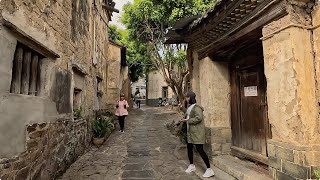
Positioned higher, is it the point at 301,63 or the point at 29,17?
the point at 29,17

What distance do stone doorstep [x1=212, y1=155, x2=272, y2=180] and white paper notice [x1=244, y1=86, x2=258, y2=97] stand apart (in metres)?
1.33

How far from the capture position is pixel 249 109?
459 cm

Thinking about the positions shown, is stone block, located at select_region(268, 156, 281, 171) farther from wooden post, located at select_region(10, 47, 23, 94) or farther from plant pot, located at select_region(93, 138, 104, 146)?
plant pot, located at select_region(93, 138, 104, 146)

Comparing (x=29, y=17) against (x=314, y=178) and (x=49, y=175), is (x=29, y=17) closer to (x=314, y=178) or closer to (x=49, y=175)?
(x=49, y=175)

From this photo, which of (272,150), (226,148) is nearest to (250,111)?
(226,148)

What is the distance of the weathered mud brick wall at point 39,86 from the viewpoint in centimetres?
276

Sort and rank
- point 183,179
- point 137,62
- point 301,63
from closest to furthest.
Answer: point 301,63 → point 183,179 → point 137,62

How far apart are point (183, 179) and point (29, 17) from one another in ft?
12.3

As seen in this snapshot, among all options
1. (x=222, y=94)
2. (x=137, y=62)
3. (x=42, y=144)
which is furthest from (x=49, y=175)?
(x=137, y=62)

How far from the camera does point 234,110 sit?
5.03 meters

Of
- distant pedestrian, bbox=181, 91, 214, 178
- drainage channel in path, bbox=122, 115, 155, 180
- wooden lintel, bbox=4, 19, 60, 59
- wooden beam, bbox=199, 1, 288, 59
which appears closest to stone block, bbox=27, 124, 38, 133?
wooden lintel, bbox=4, 19, 60, 59

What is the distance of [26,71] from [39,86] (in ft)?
1.50

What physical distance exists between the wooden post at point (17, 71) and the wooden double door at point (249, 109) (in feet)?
13.1

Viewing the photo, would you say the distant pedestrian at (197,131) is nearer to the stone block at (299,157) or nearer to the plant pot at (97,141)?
the stone block at (299,157)
